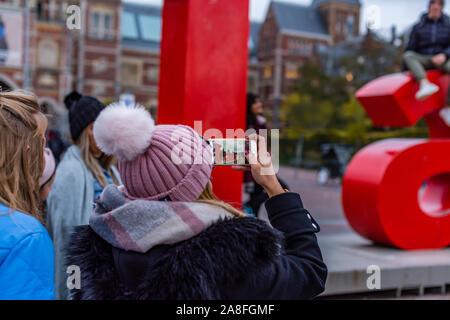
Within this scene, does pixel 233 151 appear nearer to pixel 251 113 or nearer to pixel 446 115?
pixel 251 113

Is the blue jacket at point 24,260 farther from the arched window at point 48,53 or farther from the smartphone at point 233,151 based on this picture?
the arched window at point 48,53

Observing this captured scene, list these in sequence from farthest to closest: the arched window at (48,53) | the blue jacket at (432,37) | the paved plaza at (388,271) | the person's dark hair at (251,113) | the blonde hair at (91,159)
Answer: the arched window at (48,53) → the blue jacket at (432,37) → the person's dark hair at (251,113) → the paved plaza at (388,271) → the blonde hair at (91,159)

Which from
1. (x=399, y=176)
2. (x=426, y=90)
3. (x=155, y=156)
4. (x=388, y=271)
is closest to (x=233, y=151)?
(x=155, y=156)

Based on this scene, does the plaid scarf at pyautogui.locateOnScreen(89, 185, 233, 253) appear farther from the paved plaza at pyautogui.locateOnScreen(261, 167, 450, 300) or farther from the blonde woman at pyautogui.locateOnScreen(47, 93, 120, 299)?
the paved plaza at pyautogui.locateOnScreen(261, 167, 450, 300)

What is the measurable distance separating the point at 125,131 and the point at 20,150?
395mm

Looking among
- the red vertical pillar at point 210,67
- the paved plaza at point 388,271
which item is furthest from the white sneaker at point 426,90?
the red vertical pillar at point 210,67

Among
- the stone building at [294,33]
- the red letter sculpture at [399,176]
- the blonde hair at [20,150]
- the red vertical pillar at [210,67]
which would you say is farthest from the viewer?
the stone building at [294,33]

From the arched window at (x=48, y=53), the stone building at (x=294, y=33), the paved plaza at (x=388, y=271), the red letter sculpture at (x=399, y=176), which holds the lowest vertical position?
the paved plaza at (x=388, y=271)

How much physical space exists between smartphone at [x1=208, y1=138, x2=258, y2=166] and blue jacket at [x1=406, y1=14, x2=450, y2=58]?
5.37 metres

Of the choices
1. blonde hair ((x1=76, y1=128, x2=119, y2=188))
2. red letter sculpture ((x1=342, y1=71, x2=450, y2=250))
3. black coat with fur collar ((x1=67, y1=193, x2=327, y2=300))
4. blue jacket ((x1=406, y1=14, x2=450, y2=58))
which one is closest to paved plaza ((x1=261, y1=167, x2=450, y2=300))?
red letter sculpture ((x1=342, y1=71, x2=450, y2=250))

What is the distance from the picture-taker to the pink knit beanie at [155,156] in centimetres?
151

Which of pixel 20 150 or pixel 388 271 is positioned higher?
pixel 20 150

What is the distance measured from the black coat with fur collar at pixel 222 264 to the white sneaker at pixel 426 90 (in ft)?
15.7

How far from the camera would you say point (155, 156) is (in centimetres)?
151
